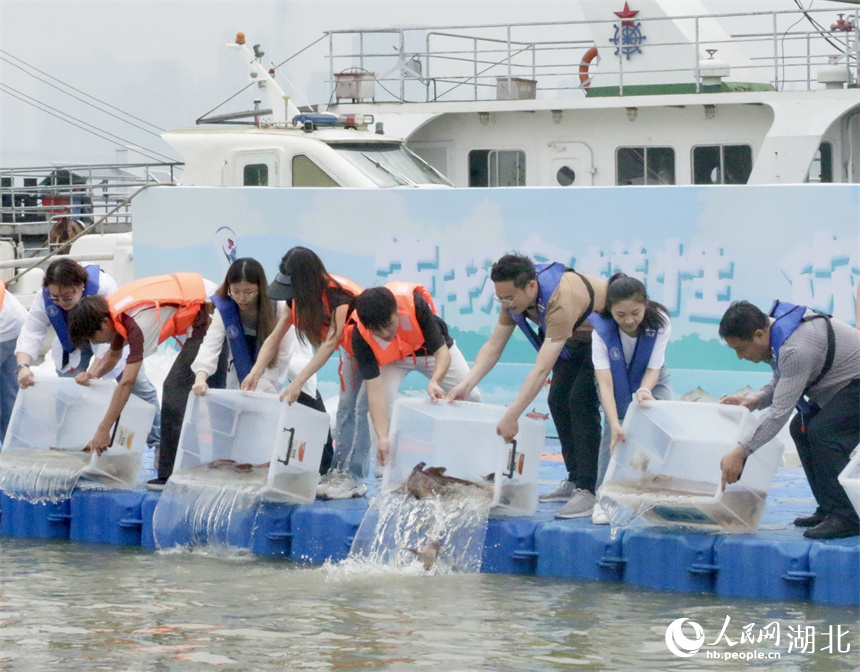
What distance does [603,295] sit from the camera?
673 centimetres

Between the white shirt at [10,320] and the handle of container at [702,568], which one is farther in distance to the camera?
the white shirt at [10,320]

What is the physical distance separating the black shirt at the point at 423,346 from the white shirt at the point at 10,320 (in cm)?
287

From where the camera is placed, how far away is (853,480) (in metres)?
5.57

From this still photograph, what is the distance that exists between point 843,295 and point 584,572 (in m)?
3.38

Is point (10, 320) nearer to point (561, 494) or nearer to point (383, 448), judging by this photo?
point (383, 448)

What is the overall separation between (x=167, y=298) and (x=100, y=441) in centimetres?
97

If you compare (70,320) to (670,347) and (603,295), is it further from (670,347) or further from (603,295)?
(670,347)

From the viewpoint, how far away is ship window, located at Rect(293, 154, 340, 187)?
12734mm

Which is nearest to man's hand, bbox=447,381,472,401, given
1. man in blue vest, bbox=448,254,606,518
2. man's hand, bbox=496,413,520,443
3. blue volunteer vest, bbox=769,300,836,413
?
man in blue vest, bbox=448,254,606,518

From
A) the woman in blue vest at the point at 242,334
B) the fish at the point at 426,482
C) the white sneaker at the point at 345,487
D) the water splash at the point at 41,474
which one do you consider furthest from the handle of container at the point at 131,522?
the fish at the point at 426,482

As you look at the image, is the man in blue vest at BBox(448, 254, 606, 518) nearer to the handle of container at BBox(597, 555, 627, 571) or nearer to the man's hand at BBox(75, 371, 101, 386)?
the handle of container at BBox(597, 555, 627, 571)

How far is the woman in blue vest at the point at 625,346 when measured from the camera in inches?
251

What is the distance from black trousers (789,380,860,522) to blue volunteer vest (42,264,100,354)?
451 cm

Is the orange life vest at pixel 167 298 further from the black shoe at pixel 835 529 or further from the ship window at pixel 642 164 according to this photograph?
the ship window at pixel 642 164
